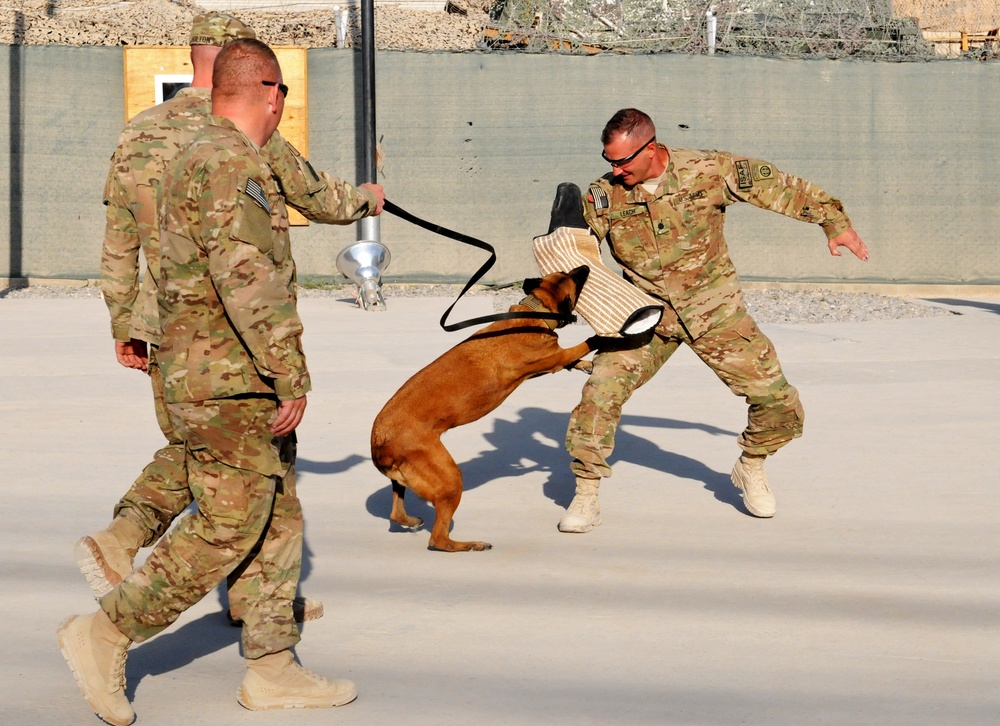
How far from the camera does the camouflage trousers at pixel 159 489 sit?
13.6 ft

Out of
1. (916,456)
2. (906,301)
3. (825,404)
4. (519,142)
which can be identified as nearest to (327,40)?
(519,142)

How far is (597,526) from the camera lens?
550cm

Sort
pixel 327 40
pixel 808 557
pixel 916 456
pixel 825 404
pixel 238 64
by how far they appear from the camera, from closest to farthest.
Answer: pixel 238 64
pixel 808 557
pixel 916 456
pixel 825 404
pixel 327 40

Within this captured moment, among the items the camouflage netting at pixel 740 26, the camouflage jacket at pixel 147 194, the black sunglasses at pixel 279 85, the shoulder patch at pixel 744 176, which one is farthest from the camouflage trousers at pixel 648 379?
the camouflage netting at pixel 740 26

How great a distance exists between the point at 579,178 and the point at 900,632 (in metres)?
10.00

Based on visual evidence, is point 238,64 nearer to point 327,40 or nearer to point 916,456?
point 916,456

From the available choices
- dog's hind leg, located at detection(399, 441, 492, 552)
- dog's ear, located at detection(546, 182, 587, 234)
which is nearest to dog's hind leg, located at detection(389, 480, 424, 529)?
dog's hind leg, located at detection(399, 441, 492, 552)

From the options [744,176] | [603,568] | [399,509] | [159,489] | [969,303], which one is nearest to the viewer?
[159,489]

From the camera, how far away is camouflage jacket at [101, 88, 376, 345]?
13.3 ft

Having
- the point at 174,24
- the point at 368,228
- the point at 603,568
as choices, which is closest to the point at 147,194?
the point at 603,568

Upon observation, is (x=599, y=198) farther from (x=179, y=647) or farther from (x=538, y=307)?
(x=179, y=647)

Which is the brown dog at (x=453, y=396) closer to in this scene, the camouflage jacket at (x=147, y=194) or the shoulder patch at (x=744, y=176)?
the shoulder patch at (x=744, y=176)

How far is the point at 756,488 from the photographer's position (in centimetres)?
564

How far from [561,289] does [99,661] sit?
2.69 metres
